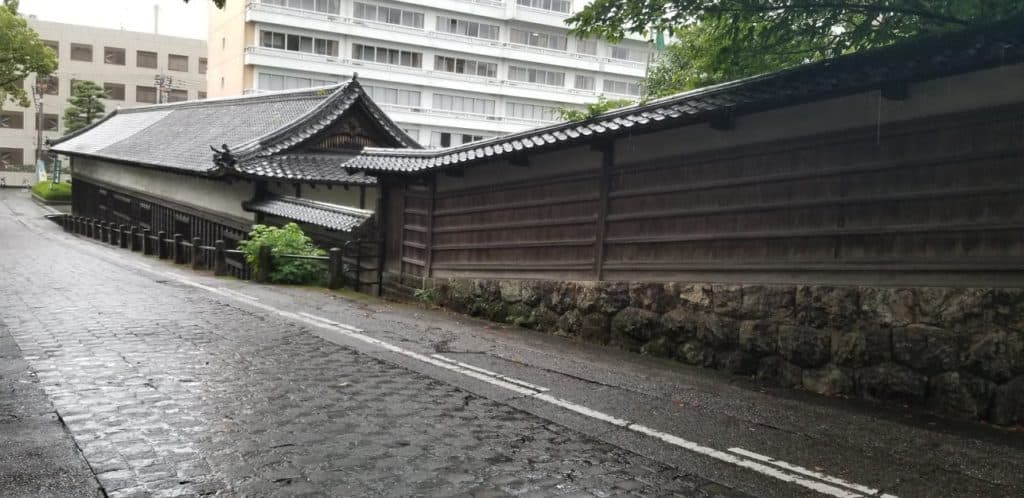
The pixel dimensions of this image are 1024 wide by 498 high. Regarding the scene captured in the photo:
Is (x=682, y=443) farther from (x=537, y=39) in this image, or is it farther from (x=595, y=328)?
(x=537, y=39)

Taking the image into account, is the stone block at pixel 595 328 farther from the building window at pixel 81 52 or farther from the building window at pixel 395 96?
the building window at pixel 81 52

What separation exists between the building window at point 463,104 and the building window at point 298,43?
8181 mm

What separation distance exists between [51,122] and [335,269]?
66.3 metres

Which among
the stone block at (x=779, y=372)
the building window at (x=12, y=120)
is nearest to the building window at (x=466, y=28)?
the building window at (x=12, y=120)

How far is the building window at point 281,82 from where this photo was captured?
4969cm

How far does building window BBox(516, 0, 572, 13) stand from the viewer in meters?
56.9

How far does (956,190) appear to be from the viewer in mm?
7820

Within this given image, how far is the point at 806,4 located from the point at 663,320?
14.4 feet

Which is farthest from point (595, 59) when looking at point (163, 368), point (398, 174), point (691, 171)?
point (163, 368)

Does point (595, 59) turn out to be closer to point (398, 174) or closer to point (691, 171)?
point (398, 174)

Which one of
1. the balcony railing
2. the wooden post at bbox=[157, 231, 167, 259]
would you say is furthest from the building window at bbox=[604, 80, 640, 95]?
the wooden post at bbox=[157, 231, 167, 259]

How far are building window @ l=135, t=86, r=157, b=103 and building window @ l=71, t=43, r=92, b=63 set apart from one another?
477 cm

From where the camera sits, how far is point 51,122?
2805 inches

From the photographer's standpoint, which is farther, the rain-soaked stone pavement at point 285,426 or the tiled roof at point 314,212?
the tiled roof at point 314,212
